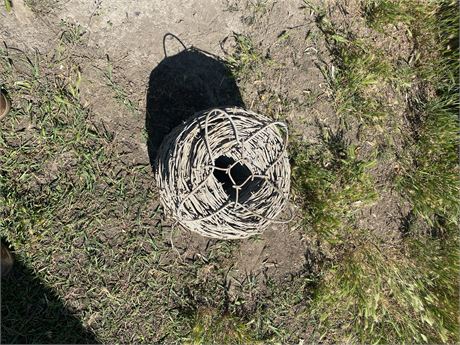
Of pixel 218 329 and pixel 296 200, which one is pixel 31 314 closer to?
pixel 218 329

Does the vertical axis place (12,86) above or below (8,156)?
above

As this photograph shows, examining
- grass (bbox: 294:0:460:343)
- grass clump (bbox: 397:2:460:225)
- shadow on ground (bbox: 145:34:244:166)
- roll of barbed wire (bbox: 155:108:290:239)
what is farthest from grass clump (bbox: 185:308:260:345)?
grass clump (bbox: 397:2:460:225)

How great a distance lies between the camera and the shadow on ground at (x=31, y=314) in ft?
8.04

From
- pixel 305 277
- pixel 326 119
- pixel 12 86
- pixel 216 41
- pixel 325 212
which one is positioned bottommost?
pixel 305 277

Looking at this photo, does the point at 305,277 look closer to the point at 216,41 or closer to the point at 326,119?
the point at 326,119

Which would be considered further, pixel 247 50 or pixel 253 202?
pixel 247 50

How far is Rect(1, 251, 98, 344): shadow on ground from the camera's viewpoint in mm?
2451

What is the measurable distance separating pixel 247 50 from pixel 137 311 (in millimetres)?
1616

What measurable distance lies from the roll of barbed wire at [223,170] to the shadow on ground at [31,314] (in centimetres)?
90

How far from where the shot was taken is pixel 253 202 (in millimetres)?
2170

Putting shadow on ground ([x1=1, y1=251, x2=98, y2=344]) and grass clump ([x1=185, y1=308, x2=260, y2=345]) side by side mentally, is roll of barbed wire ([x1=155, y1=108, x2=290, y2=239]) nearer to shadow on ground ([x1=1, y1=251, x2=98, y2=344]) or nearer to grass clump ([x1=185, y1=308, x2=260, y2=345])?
grass clump ([x1=185, y1=308, x2=260, y2=345])

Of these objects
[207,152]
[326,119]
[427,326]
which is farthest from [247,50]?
[427,326]

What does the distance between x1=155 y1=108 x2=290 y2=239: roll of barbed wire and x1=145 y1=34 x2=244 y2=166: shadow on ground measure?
1.26ft

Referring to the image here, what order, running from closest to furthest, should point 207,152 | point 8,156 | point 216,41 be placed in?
point 207,152, point 8,156, point 216,41
